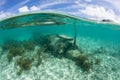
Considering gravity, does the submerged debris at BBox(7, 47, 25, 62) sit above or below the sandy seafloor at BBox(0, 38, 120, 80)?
above

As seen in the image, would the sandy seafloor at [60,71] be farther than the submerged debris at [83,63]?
No

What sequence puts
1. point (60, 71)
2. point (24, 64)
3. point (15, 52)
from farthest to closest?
point (15, 52)
point (24, 64)
point (60, 71)

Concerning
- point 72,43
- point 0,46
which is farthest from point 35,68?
point 0,46

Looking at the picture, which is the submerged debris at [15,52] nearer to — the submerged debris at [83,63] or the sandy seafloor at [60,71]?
the sandy seafloor at [60,71]

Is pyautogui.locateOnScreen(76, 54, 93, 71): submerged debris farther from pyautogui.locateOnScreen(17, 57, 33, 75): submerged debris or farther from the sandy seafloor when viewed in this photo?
pyautogui.locateOnScreen(17, 57, 33, 75): submerged debris

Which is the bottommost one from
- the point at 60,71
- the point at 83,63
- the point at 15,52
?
the point at 60,71

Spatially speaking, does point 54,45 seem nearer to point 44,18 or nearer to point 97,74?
point 97,74

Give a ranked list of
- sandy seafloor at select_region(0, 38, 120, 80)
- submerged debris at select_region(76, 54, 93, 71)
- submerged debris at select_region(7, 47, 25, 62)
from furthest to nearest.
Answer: submerged debris at select_region(7, 47, 25, 62), submerged debris at select_region(76, 54, 93, 71), sandy seafloor at select_region(0, 38, 120, 80)

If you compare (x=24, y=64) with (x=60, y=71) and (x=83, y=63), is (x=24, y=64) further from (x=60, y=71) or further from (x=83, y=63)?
(x=83, y=63)

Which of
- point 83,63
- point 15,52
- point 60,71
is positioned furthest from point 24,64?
point 83,63

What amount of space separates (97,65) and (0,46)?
1012 centimetres

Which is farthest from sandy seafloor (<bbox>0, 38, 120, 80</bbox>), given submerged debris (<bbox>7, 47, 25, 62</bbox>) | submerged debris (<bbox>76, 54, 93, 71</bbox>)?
submerged debris (<bbox>7, 47, 25, 62</bbox>)

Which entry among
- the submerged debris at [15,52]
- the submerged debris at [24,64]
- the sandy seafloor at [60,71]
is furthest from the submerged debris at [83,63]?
the submerged debris at [15,52]

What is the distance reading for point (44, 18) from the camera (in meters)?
18.9
